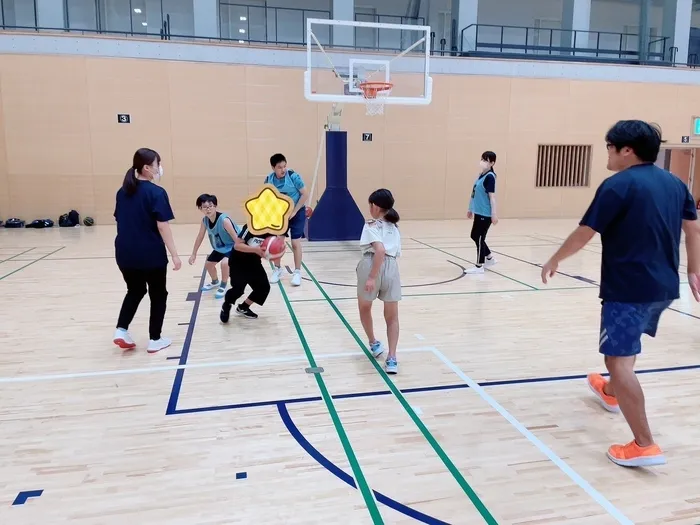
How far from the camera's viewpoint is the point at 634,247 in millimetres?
2621

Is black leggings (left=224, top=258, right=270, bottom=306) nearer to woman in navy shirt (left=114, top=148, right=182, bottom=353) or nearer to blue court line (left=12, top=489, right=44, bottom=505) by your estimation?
woman in navy shirt (left=114, top=148, right=182, bottom=353)

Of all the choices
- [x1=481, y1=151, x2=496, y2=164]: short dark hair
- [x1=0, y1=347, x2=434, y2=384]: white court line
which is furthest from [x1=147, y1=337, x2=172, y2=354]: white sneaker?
[x1=481, y1=151, x2=496, y2=164]: short dark hair

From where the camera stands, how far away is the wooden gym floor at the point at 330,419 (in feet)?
8.20

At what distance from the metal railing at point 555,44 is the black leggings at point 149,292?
13349 millimetres

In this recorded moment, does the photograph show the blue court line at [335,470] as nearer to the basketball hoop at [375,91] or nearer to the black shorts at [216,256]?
the black shorts at [216,256]

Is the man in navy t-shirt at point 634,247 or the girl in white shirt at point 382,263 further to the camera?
the girl in white shirt at point 382,263

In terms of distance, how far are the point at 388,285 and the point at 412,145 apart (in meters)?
11.8

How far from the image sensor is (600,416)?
3.40 meters

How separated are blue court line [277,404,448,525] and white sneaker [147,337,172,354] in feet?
5.03

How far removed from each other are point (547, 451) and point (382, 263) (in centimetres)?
161

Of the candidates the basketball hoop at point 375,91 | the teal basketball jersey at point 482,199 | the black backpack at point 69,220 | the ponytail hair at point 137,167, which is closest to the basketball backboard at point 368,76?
the basketball hoop at point 375,91

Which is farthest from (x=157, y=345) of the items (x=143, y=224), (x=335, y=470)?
(x=335, y=470)

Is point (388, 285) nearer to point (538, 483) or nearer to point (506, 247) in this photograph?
point (538, 483)

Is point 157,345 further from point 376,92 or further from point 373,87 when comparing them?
point 376,92
